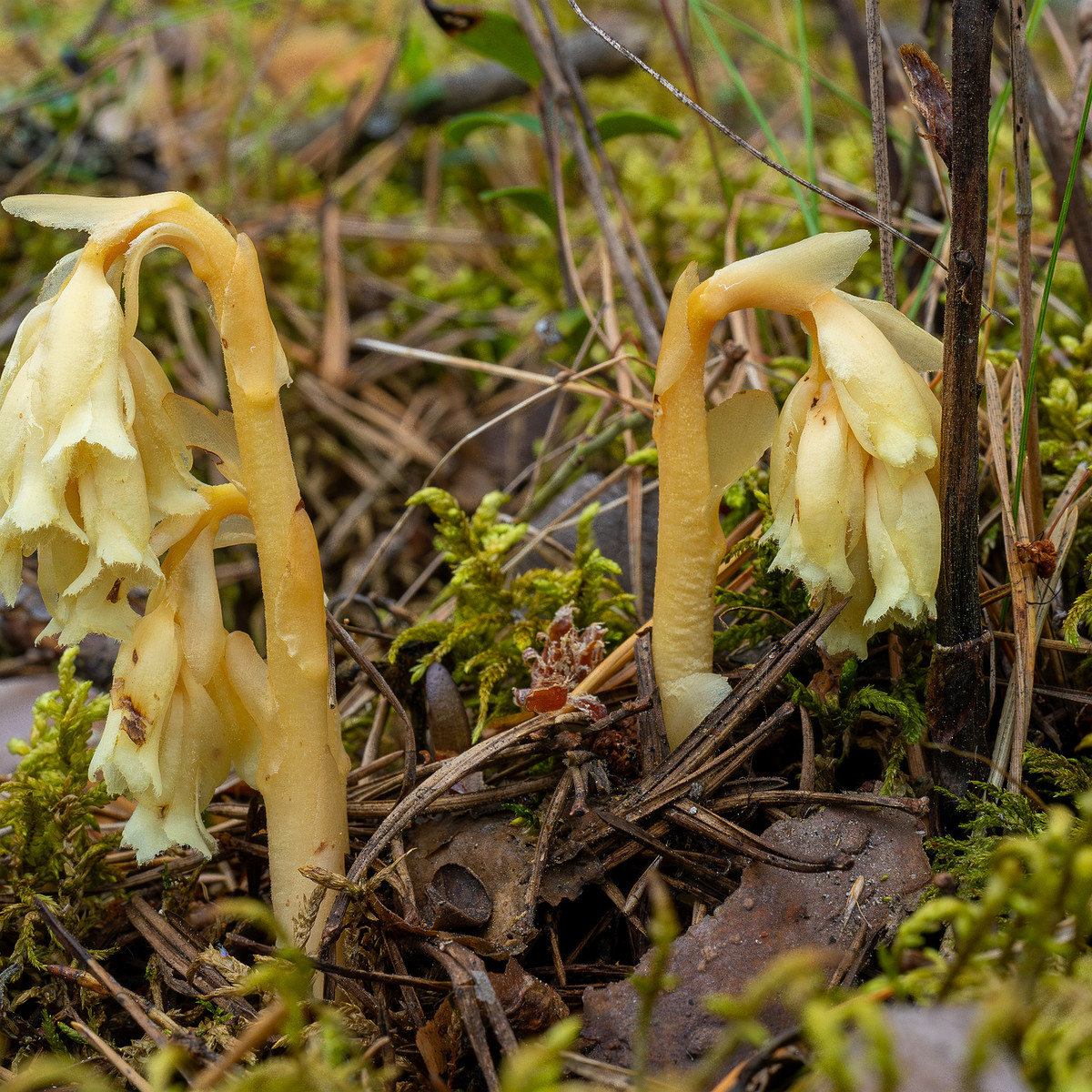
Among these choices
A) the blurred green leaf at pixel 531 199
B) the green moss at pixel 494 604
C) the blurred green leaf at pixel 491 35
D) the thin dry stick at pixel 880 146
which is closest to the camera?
the thin dry stick at pixel 880 146

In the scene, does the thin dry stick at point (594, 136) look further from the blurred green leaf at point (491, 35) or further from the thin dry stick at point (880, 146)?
the thin dry stick at point (880, 146)

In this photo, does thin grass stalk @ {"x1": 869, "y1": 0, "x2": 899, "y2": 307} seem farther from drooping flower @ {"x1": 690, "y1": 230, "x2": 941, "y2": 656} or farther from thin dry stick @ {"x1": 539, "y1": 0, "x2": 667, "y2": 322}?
thin dry stick @ {"x1": 539, "y1": 0, "x2": 667, "y2": 322}

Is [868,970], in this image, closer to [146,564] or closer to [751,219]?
[146,564]

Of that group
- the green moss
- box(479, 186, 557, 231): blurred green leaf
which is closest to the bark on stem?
the green moss

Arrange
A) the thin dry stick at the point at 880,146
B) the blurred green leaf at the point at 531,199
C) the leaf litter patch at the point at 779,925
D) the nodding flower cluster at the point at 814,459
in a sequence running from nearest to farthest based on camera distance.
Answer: the leaf litter patch at the point at 779,925 → the nodding flower cluster at the point at 814,459 → the thin dry stick at the point at 880,146 → the blurred green leaf at the point at 531,199

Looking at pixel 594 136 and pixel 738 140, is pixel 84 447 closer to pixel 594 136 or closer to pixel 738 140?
pixel 738 140

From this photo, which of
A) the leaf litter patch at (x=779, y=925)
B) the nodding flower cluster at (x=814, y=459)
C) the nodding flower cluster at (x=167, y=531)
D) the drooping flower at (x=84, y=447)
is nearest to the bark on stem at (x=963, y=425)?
the nodding flower cluster at (x=814, y=459)

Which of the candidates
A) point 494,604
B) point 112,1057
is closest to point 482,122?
point 494,604

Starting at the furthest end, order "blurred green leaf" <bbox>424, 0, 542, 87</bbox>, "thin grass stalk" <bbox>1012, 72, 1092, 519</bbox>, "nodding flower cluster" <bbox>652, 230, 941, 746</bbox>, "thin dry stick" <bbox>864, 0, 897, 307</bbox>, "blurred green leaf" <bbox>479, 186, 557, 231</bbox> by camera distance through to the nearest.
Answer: "blurred green leaf" <bbox>479, 186, 557, 231</bbox>
"blurred green leaf" <bbox>424, 0, 542, 87</bbox>
"thin dry stick" <bbox>864, 0, 897, 307</bbox>
"thin grass stalk" <bbox>1012, 72, 1092, 519</bbox>
"nodding flower cluster" <bbox>652, 230, 941, 746</bbox>
